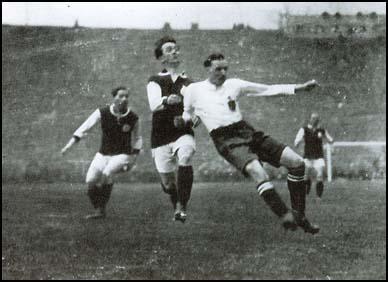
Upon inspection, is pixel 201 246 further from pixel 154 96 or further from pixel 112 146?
pixel 154 96

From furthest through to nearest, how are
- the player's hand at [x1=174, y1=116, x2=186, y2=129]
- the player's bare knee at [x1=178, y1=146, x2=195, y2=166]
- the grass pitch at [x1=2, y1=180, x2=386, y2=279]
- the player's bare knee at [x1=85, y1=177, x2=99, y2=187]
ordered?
1. the grass pitch at [x1=2, y1=180, x2=386, y2=279]
2. the player's bare knee at [x1=85, y1=177, x2=99, y2=187]
3. the player's bare knee at [x1=178, y1=146, x2=195, y2=166]
4. the player's hand at [x1=174, y1=116, x2=186, y2=129]

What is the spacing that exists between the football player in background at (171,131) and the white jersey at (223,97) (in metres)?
0.26

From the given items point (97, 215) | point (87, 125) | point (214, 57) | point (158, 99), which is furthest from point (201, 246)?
point (214, 57)

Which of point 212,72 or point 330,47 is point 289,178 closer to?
point 212,72

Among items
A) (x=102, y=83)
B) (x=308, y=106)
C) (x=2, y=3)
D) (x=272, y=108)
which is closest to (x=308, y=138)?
(x=308, y=106)

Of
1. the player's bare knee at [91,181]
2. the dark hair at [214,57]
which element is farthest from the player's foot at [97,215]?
the dark hair at [214,57]

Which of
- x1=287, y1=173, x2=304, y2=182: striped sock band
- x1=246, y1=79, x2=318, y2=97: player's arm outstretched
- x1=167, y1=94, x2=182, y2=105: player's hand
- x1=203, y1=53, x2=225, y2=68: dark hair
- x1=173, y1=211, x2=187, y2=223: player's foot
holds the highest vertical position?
x1=203, y1=53, x2=225, y2=68: dark hair

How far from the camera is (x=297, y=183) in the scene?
20.1ft

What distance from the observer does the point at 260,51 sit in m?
9.72

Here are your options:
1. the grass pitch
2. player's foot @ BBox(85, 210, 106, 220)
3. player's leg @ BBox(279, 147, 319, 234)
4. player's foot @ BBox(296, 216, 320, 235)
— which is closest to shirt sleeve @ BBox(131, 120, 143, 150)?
player's foot @ BBox(85, 210, 106, 220)

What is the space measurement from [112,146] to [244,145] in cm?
190

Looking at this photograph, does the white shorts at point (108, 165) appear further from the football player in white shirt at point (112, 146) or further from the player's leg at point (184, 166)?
the player's leg at point (184, 166)

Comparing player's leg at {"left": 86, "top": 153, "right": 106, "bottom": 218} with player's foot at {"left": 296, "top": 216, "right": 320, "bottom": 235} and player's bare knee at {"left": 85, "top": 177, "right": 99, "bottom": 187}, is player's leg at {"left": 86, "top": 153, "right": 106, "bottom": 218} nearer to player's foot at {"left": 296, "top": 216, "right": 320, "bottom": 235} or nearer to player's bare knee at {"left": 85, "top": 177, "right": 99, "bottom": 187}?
player's bare knee at {"left": 85, "top": 177, "right": 99, "bottom": 187}

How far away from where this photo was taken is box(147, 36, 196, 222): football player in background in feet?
20.8
